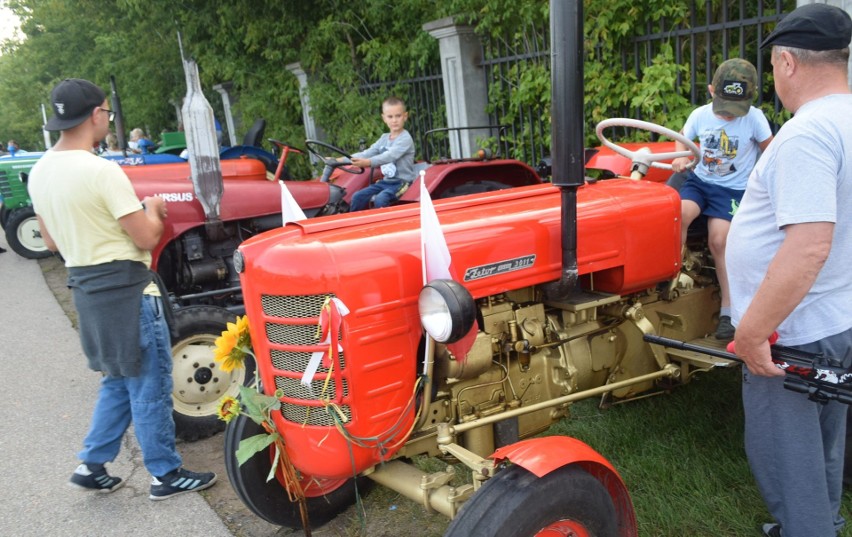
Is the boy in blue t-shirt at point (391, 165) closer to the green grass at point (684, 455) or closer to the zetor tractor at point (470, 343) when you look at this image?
the green grass at point (684, 455)

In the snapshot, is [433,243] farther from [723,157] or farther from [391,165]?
[391,165]

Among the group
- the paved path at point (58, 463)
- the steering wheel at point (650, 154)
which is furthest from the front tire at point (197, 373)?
the steering wheel at point (650, 154)

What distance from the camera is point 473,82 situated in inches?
317

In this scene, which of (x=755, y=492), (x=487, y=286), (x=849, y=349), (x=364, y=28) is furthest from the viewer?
(x=364, y=28)

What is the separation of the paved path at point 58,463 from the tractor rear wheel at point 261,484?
1.24ft

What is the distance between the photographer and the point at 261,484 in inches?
108

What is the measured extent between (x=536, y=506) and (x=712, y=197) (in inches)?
72.1

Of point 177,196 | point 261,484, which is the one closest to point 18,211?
point 177,196

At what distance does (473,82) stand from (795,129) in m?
6.44

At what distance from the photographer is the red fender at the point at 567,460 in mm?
2039

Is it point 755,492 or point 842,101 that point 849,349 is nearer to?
point 842,101

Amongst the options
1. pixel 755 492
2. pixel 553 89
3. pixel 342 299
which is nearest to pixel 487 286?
pixel 342 299

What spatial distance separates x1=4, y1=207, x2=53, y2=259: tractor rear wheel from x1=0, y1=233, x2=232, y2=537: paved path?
3.92 metres

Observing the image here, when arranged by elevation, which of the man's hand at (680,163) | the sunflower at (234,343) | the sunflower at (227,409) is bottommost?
the sunflower at (227,409)
